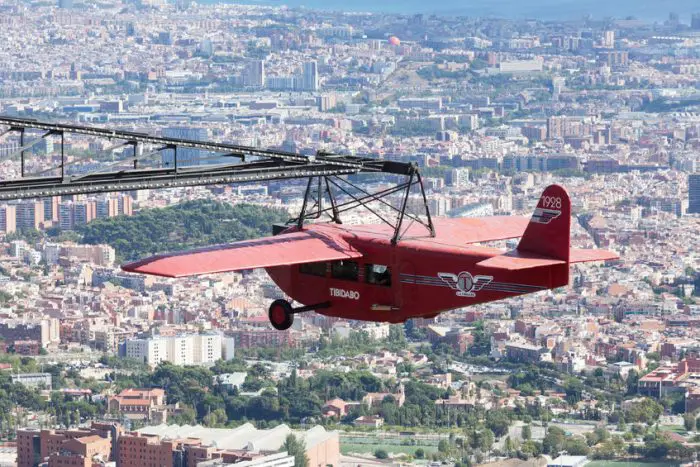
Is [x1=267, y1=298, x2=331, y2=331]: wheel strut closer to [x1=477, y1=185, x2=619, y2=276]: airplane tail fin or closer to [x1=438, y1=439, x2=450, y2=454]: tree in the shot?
[x1=477, y1=185, x2=619, y2=276]: airplane tail fin

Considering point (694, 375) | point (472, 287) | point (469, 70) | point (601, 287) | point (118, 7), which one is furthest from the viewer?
point (118, 7)

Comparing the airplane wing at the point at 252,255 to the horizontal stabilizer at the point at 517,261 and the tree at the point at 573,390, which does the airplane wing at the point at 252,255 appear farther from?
the tree at the point at 573,390

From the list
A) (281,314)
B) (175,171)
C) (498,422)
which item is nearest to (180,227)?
(498,422)

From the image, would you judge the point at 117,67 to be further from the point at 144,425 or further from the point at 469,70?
the point at 144,425

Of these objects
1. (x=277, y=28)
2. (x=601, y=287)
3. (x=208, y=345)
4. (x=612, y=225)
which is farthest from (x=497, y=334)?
(x=277, y=28)

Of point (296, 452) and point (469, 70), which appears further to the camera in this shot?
point (469, 70)
